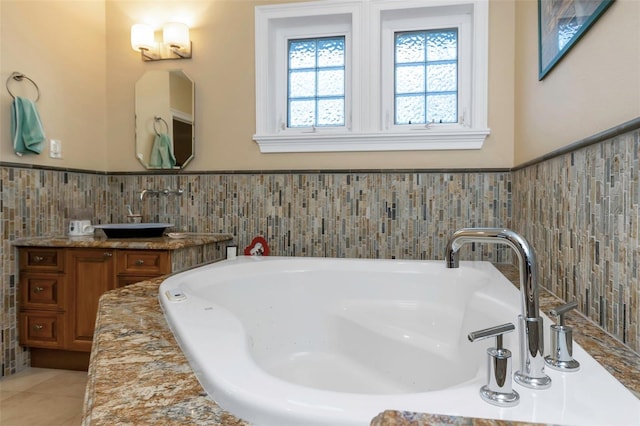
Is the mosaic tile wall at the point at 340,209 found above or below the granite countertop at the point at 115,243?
above

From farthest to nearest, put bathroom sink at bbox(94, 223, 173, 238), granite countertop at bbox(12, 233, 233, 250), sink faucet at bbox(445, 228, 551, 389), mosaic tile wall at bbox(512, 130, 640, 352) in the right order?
1. bathroom sink at bbox(94, 223, 173, 238)
2. granite countertop at bbox(12, 233, 233, 250)
3. mosaic tile wall at bbox(512, 130, 640, 352)
4. sink faucet at bbox(445, 228, 551, 389)

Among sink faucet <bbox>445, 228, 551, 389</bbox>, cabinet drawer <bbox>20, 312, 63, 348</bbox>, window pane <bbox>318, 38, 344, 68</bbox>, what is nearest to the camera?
sink faucet <bbox>445, 228, 551, 389</bbox>

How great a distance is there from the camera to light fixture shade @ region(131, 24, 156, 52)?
8.85 ft

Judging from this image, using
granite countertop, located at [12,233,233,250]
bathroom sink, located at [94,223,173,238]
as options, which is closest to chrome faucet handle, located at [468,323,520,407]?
granite countertop, located at [12,233,233,250]

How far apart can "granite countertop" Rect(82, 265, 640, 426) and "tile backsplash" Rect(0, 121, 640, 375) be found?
702 millimetres

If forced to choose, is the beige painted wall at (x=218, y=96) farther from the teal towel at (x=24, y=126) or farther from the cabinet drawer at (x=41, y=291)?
the cabinet drawer at (x=41, y=291)

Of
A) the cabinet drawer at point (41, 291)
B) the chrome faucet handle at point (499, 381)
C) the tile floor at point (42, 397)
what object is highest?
the chrome faucet handle at point (499, 381)

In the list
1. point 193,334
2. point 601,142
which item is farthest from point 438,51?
point 193,334

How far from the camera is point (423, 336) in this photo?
186cm

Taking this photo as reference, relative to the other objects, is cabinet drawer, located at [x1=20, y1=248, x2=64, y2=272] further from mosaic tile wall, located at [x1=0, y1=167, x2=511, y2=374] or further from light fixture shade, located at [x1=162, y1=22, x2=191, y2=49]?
light fixture shade, located at [x1=162, y1=22, x2=191, y2=49]

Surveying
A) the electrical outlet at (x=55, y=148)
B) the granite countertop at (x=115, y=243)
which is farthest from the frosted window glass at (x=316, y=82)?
the electrical outlet at (x=55, y=148)

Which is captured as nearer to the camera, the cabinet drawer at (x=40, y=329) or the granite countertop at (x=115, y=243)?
the granite countertop at (x=115, y=243)

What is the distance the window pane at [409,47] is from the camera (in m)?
2.58

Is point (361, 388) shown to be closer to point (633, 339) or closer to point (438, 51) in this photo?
point (633, 339)
